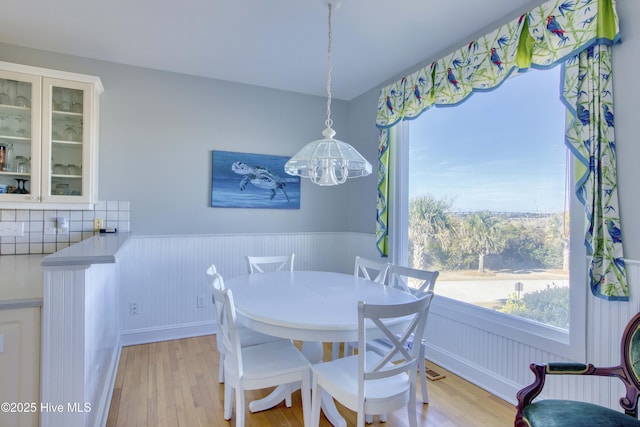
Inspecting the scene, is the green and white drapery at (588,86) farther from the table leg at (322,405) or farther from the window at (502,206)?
the table leg at (322,405)

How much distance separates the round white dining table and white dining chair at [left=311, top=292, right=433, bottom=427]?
0.11m

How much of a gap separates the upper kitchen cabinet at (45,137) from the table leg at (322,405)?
2.06 m

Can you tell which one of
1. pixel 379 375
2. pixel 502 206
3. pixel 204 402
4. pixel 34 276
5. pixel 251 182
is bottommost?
pixel 204 402

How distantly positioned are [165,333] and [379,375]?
2449mm

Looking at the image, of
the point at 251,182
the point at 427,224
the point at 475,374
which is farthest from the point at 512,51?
the point at 251,182

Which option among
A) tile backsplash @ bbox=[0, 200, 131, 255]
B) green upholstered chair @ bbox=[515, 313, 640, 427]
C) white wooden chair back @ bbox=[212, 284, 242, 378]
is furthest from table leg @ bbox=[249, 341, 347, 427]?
tile backsplash @ bbox=[0, 200, 131, 255]

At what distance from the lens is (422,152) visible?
3.01 m

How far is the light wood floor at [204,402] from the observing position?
6.35 feet

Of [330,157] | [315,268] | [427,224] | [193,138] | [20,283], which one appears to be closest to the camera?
[20,283]

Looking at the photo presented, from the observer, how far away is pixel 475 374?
7.83 ft

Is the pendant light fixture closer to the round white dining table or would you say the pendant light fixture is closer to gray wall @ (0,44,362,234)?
the round white dining table

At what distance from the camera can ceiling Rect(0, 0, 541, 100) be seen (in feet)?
6.95

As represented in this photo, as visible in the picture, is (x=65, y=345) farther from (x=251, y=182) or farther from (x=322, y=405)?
(x=251, y=182)

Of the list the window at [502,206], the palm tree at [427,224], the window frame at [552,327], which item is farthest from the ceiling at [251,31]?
the palm tree at [427,224]
